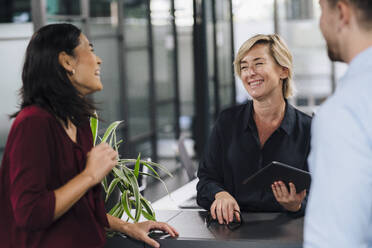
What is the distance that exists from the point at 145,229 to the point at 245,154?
23.0 inches

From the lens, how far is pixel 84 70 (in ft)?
5.10

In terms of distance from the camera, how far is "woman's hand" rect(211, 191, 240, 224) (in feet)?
6.50

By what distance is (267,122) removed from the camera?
2316 millimetres

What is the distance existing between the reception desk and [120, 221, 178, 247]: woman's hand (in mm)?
23

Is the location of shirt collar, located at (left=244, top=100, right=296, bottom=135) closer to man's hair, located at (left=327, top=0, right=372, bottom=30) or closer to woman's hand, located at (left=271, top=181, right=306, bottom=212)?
woman's hand, located at (left=271, top=181, right=306, bottom=212)

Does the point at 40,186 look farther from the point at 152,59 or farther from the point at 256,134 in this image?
the point at 152,59

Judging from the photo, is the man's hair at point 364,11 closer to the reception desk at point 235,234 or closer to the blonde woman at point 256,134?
the reception desk at point 235,234

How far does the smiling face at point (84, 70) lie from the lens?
154cm

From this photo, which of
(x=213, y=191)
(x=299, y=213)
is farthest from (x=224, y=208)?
(x=299, y=213)

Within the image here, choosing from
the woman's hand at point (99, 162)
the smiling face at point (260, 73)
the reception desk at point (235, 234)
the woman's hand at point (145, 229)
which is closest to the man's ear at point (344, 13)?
the woman's hand at point (99, 162)

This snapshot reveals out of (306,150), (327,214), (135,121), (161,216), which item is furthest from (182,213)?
(135,121)

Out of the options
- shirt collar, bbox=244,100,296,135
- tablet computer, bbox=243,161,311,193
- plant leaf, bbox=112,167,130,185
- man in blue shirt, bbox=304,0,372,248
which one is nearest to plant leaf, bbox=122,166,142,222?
plant leaf, bbox=112,167,130,185

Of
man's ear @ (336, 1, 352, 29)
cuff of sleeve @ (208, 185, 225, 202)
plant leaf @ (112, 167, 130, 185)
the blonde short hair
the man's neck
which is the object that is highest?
man's ear @ (336, 1, 352, 29)

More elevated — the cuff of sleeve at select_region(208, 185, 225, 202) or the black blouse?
the black blouse
